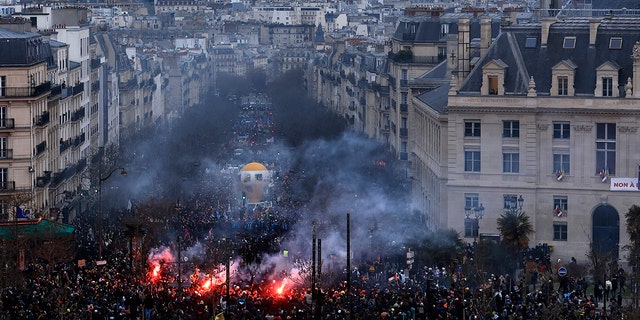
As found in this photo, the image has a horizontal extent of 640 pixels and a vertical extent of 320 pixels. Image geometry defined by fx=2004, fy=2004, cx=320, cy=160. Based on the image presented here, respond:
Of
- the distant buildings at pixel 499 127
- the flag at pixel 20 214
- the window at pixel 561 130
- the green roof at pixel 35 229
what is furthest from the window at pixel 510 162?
the flag at pixel 20 214

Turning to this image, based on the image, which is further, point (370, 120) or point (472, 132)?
point (370, 120)

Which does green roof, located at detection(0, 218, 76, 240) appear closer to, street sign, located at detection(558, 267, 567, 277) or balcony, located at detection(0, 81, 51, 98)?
balcony, located at detection(0, 81, 51, 98)

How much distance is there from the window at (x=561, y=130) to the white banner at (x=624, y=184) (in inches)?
102

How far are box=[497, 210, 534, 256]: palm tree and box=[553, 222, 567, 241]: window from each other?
149 centimetres

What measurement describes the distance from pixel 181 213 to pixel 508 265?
79.6 ft

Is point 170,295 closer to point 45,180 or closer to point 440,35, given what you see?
point 45,180

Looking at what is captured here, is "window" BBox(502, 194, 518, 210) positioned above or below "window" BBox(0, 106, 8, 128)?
below

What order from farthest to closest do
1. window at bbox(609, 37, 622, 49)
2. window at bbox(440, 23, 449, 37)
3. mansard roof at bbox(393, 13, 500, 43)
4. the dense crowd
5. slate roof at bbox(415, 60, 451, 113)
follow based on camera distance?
mansard roof at bbox(393, 13, 500, 43)
window at bbox(440, 23, 449, 37)
slate roof at bbox(415, 60, 451, 113)
window at bbox(609, 37, 622, 49)
the dense crowd

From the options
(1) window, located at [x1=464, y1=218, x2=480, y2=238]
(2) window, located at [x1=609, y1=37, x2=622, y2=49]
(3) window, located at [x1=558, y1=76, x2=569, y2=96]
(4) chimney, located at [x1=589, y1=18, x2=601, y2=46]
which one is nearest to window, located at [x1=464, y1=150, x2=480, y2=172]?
(1) window, located at [x1=464, y1=218, x2=480, y2=238]

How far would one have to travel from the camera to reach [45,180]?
89.6 m

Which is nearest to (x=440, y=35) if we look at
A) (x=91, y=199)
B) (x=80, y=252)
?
(x=91, y=199)

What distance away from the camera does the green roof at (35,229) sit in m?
76.0

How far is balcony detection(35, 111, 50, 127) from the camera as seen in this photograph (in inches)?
3484

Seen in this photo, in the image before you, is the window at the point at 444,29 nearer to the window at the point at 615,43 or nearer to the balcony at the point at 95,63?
the balcony at the point at 95,63
